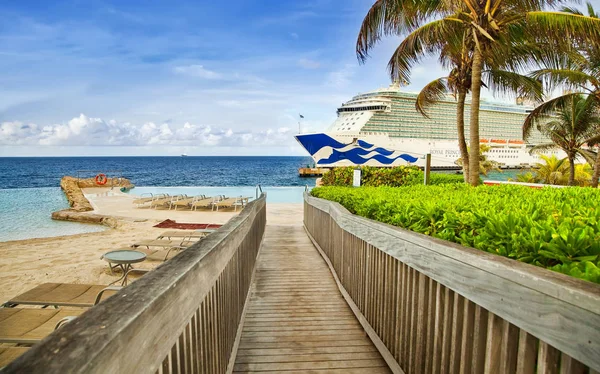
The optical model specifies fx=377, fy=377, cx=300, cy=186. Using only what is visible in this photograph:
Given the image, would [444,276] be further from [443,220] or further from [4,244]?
[4,244]

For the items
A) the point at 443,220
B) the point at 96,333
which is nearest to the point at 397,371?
the point at 443,220

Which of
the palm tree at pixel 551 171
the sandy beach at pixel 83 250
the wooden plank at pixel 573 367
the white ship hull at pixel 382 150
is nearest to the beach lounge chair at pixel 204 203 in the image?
the sandy beach at pixel 83 250

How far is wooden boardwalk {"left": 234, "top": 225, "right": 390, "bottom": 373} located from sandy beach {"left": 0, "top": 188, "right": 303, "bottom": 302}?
3110 millimetres

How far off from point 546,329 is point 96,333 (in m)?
1.11

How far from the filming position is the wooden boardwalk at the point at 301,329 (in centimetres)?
267

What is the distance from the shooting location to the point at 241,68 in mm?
66500

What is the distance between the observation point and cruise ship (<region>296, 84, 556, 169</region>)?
40000mm

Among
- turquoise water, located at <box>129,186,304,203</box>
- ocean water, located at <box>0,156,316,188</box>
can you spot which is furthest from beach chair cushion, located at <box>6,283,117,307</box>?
ocean water, located at <box>0,156,316,188</box>

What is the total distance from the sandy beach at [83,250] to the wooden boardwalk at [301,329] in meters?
3.11

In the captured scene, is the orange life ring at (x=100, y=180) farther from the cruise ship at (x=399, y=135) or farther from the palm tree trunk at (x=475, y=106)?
the palm tree trunk at (x=475, y=106)

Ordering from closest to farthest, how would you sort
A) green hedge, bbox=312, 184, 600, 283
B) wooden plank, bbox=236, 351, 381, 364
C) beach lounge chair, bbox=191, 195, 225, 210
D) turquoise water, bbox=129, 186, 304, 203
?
1. green hedge, bbox=312, 184, 600, 283
2. wooden plank, bbox=236, 351, 381, 364
3. beach lounge chair, bbox=191, 195, 225, 210
4. turquoise water, bbox=129, 186, 304, 203

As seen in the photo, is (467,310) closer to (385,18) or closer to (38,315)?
(38,315)

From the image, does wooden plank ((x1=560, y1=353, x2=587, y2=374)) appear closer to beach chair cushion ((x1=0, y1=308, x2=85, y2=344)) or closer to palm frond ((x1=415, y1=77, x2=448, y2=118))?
beach chair cushion ((x1=0, y1=308, x2=85, y2=344))

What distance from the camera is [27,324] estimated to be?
3.25 m
